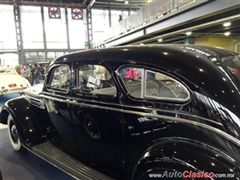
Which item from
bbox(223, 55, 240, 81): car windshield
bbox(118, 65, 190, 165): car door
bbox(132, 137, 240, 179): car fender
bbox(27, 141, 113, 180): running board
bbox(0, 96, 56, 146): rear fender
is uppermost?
bbox(223, 55, 240, 81): car windshield

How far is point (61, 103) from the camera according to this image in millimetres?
2676

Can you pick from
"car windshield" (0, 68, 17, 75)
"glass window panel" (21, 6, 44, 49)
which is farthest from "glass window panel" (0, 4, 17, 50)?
"car windshield" (0, 68, 17, 75)

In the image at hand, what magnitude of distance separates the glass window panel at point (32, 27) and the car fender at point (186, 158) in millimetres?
22098

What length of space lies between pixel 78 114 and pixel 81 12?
22.5 m

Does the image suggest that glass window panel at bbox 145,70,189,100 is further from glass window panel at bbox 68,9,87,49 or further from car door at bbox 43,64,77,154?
glass window panel at bbox 68,9,87,49

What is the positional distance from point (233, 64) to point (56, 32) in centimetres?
2304

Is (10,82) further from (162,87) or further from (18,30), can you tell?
(18,30)

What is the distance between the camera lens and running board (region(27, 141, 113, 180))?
228 centimetres

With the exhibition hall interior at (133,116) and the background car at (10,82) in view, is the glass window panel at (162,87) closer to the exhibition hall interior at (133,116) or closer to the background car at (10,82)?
the exhibition hall interior at (133,116)

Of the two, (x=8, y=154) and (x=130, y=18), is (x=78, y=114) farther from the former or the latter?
(x=130, y=18)

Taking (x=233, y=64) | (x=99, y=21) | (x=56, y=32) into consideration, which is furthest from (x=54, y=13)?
(x=233, y=64)

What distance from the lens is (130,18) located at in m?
13.8

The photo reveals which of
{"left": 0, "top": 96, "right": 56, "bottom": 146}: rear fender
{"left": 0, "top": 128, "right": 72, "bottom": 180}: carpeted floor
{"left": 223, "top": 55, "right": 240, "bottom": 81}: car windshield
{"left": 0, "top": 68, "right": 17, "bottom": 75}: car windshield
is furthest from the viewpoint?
{"left": 0, "top": 68, "right": 17, "bottom": 75}: car windshield

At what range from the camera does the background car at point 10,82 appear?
7.74 m
